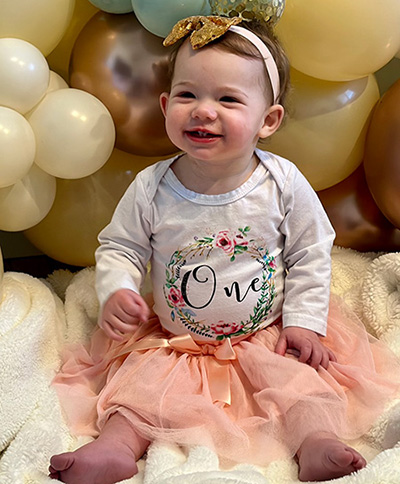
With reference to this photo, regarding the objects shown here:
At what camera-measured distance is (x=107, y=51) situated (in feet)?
3.95

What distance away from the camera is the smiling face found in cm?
104

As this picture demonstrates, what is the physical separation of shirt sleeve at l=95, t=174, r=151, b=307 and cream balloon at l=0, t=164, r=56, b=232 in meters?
0.15

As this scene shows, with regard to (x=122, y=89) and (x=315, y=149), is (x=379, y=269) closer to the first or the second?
(x=315, y=149)

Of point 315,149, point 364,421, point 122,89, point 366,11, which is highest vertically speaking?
point 366,11

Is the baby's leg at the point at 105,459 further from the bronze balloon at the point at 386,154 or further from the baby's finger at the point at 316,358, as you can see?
the bronze balloon at the point at 386,154

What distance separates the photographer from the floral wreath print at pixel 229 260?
44.5 inches

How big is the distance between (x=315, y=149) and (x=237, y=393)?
530 millimetres

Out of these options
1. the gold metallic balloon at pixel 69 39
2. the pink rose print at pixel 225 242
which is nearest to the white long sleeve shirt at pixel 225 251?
the pink rose print at pixel 225 242

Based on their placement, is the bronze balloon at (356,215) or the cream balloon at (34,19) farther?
the bronze balloon at (356,215)

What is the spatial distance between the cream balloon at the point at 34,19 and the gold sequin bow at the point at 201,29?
0.79ft

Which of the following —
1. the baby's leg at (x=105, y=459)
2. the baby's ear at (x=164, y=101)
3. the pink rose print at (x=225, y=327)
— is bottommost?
the baby's leg at (x=105, y=459)

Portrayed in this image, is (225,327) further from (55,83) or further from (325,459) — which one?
(55,83)

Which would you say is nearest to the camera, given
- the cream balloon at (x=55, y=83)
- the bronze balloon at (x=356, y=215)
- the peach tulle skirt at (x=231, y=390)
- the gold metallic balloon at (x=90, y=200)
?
the peach tulle skirt at (x=231, y=390)

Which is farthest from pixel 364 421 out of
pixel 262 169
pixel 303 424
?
pixel 262 169
